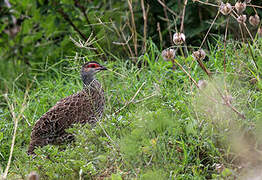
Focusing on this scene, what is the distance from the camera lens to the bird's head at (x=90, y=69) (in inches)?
216

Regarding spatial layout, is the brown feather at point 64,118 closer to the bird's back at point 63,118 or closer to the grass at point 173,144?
the bird's back at point 63,118

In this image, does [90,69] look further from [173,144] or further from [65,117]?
[173,144]

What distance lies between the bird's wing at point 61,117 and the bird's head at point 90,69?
0.35 metres

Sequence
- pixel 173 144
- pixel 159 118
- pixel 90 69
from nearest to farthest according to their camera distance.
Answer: pixel 159 118 < pixel 173 144 < pixel 90 69

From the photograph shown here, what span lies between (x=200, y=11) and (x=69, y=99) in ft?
7.97

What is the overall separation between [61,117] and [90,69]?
72 cm

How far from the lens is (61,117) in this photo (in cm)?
511

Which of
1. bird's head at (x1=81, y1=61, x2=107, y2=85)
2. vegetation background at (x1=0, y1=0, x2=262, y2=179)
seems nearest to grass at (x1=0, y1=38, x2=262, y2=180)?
vegetation background at (x1=0, y1=0, x2=262, y2=179)

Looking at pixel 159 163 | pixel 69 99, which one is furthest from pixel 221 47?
pixel 159 163

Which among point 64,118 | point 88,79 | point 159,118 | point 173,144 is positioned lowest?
point 64,118

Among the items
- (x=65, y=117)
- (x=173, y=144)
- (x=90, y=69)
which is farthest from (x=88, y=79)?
(x=173, y=144)

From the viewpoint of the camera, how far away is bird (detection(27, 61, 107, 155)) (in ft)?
16.6

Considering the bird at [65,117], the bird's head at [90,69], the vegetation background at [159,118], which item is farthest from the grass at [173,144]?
the bird's head at [90,69]

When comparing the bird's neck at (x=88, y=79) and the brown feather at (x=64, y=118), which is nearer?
the brown feather at (x=64, y=118)
